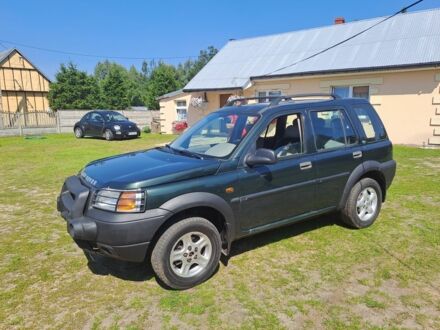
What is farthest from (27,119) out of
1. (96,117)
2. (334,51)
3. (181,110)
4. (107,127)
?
(334,51)

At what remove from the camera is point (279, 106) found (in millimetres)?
4414

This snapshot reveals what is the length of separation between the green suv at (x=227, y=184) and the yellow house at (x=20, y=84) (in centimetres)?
4101

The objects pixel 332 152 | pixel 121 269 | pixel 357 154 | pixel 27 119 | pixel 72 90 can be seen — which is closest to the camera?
pixel 121 269

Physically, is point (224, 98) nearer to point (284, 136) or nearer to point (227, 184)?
point (284, 136)

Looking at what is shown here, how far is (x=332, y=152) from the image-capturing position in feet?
15.3

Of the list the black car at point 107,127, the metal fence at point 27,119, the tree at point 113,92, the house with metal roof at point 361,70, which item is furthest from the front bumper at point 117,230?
the tree at point 113,92

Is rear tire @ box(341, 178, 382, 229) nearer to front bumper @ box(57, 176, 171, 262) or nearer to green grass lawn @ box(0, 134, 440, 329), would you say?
green grass lawn @ box(0, 134, 440, 329)

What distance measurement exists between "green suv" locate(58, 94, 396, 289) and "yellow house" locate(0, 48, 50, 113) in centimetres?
4101

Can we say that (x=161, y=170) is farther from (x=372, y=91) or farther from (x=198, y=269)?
(x=372, y=91)

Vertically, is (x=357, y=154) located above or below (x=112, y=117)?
below

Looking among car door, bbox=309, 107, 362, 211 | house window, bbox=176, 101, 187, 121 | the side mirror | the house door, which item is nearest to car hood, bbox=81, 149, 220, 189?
the side mirror

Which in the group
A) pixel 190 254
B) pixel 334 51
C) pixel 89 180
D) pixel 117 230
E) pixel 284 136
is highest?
pixel 334 51

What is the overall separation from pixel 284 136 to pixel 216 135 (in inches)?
34.8

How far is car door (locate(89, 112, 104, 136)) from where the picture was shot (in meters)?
19.3
